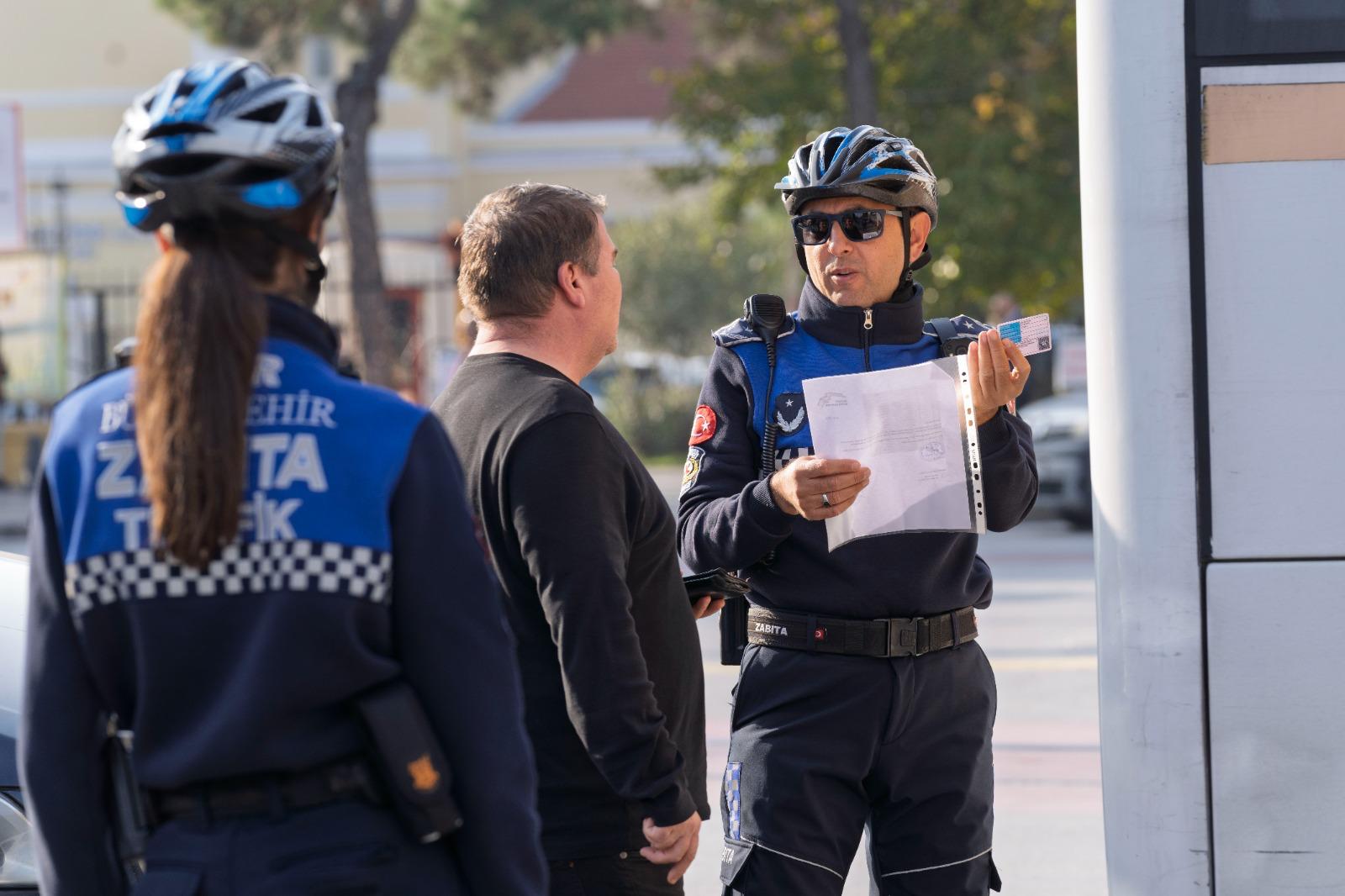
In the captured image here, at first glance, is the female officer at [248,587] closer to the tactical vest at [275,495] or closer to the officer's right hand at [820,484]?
the tactical vest at [275,495]

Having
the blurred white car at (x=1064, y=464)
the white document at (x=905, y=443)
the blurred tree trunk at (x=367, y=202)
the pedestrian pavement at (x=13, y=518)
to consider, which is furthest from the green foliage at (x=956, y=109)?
the white document at (x=905, y=443)

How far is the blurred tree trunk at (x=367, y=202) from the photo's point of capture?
1961 centimetres

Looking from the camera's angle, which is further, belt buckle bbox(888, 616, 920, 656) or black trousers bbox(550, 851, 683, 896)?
belt buckle bbox(888, 616, 920, 656)

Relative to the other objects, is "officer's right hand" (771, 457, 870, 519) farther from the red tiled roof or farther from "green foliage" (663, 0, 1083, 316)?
the red tiled roof

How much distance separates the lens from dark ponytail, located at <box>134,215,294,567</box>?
1.95 meters

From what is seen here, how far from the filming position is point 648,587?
2910 mm

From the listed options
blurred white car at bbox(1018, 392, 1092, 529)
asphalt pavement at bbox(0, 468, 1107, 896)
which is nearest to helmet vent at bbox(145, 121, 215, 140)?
asphalt pavement at bbox(0, 468, 1107, 896)

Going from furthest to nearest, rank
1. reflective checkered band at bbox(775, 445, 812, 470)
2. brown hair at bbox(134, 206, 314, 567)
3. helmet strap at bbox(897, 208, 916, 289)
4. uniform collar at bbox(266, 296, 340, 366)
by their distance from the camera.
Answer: helmet strap at bbox(897, 208, 916, 289), reflective checkered band at bbox(775, 445, 812, 470), uniform collar at bbox(266, 296, 340, 366), brown hair at bbox(134, 206, 314, 567)

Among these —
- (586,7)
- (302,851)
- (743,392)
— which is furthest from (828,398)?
(586,7)

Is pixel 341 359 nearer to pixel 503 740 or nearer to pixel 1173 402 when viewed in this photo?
pixel 503 740

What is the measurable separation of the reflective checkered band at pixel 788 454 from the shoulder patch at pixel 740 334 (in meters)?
0.23

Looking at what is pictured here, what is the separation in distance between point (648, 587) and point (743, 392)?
23.7 inches

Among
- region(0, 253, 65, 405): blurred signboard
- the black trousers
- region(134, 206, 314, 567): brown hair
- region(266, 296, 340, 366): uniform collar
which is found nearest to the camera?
region(134, 206, 314, 567): brown hair

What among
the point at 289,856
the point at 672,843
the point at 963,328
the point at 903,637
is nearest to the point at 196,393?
the point at 289,856
